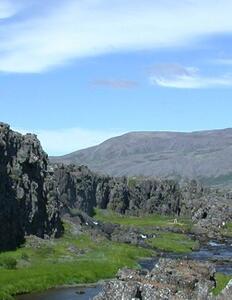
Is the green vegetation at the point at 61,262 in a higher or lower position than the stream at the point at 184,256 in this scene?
higher

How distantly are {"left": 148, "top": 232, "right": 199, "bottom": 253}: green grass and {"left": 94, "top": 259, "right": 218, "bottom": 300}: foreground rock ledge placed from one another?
9412 cm

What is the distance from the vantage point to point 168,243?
169 metres

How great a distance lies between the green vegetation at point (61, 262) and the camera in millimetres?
97375

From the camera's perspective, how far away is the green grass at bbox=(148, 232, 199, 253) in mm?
161500

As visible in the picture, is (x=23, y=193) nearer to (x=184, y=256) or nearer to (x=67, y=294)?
(x=184, y=256)

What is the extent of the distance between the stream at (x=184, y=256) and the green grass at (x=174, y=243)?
114 inches

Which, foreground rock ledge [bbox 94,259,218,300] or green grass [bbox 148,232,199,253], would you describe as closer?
foreground rock ledge [bbox 94,259,218,300]

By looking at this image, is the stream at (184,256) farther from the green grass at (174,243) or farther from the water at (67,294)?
the green grass at (174,243)

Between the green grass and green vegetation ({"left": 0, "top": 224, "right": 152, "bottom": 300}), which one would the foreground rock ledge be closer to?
green vegetation ({"left": 0, "top": 224, "right": 152, "bottom": 300})

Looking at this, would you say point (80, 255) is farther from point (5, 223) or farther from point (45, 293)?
point (45, 293)

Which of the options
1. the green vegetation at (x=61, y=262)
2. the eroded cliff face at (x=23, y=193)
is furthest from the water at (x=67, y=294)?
the eroded cliff face at (x=23, y=193)

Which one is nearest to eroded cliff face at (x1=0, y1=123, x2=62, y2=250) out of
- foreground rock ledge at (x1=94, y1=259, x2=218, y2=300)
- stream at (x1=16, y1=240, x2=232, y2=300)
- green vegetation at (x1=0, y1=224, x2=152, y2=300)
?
green vegetation at (x1=0, y1=224, x2=152, y2=300)

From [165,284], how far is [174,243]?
117920 millimetres

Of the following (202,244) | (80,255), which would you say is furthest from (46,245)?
(202,244)
